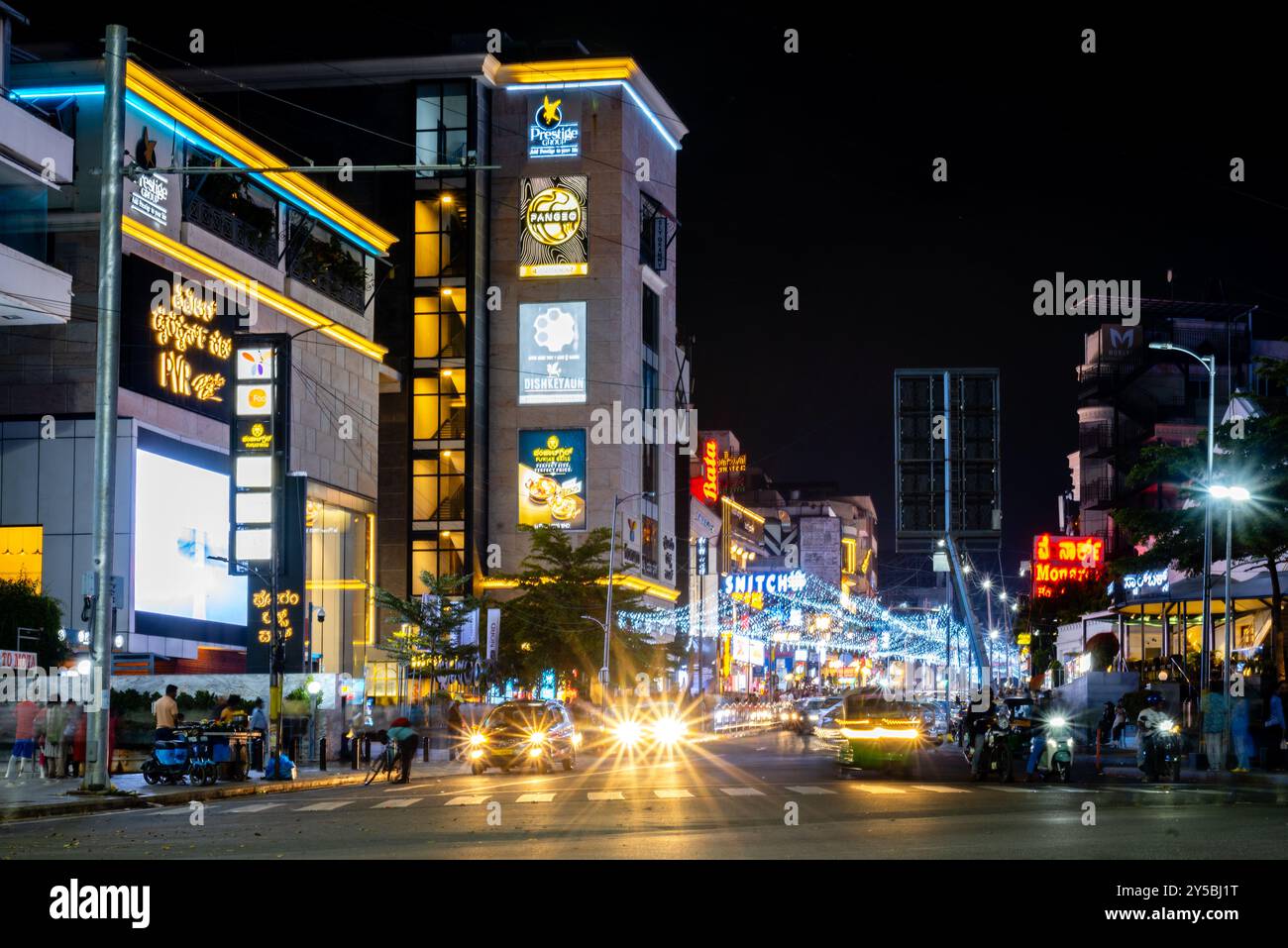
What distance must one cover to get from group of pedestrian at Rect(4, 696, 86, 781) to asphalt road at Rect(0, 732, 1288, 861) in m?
6.69

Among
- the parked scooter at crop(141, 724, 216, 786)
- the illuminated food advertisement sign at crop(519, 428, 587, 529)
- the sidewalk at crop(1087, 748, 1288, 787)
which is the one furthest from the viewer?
the illuminated food advertisement sign at crop(519, 428, 587, 529)

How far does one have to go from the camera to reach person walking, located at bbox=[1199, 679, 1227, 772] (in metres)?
35.6

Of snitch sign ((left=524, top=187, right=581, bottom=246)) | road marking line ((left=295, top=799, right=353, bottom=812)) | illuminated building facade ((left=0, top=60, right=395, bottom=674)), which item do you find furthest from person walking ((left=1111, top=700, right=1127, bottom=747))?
snitch sign ((left=524, top=187, right=581, bottom=246))

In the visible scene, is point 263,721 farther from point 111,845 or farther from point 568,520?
point 568,520

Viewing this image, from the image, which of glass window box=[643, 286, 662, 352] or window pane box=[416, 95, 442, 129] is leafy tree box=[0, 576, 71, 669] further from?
glass window box=[643, 286, 662, 352]

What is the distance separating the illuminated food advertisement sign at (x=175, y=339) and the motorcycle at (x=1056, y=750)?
33.5 m

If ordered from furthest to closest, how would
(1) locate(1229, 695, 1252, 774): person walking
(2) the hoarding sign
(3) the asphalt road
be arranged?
(2) the hoarding sign → (1) locate(1229, 695, 1252, 774): person walking → (3) the asphalt road

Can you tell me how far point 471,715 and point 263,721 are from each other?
2167 centimetres

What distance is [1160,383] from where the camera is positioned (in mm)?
103438

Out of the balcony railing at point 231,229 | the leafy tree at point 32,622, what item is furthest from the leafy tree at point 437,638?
the leafy tree at point 32,622

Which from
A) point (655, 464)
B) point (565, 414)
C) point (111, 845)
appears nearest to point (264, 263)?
point (565, 414)

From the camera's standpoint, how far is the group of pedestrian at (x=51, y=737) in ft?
112

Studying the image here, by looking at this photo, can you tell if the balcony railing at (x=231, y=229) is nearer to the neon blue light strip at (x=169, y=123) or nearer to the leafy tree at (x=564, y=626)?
the neon blue light strip at (x=169, y=123)

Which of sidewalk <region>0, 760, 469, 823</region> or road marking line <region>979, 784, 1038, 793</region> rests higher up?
road marking line <region>979, 784, 1038, 793</region>
